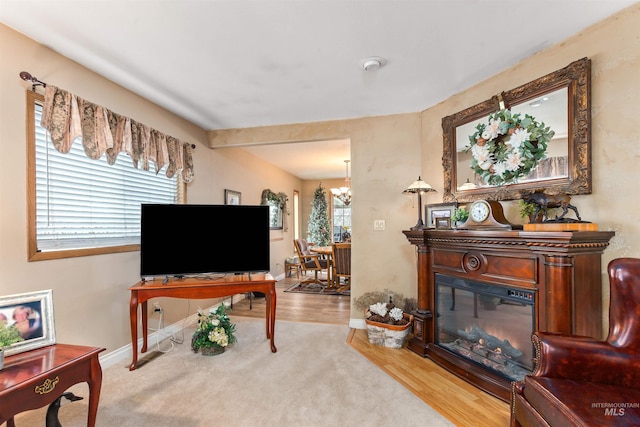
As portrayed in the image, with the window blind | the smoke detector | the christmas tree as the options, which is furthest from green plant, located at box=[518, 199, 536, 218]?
the christmas tree

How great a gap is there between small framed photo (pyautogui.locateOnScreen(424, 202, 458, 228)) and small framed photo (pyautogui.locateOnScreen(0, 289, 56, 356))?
3020 mm

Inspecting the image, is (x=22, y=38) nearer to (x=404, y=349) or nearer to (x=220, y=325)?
(x=220, y=325)

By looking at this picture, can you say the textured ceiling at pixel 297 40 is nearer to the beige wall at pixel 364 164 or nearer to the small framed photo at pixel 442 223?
the beige wall at pixel 364 164

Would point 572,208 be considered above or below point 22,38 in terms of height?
below

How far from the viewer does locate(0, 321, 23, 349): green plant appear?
1.39m

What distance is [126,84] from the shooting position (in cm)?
264

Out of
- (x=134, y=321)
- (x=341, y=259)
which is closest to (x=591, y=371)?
(x=134, y=321)

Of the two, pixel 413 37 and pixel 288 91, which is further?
pixel 288 91

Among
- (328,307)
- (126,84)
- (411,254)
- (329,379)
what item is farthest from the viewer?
(328,307)

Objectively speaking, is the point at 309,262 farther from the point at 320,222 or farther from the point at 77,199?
the point at 77,199

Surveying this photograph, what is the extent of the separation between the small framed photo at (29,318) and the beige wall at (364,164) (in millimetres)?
471

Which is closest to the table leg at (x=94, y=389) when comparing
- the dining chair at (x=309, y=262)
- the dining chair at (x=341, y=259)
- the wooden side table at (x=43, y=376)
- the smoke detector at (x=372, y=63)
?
the wooden side table at (x=43, y=376)

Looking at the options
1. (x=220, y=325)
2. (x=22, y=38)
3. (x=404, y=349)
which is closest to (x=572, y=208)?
(x=404, y=349)

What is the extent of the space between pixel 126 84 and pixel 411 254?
10.9 feet
